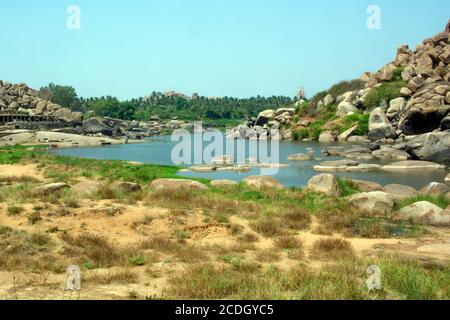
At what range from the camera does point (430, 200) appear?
20.8m

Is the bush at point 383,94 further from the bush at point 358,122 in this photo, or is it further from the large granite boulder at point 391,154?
the large granite boulder at point 391,154

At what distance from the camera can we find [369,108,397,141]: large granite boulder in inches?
2373

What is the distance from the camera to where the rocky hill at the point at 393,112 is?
5283cm

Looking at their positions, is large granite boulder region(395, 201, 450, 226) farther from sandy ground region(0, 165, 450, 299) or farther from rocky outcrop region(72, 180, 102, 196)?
rocky outcrop region(72, 180, 102, 196)

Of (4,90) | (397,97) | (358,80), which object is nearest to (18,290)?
(397,97)

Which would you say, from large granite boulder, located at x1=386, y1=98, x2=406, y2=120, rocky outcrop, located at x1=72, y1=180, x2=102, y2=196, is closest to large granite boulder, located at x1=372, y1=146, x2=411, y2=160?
large granite boulder, located at x1=386, y1=98, x2=406, y2=120

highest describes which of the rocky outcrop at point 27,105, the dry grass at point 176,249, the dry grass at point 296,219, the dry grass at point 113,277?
the rocky outcrop at point 27,105

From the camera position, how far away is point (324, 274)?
9.15 metres

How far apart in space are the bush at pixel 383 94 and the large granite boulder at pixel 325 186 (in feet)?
167

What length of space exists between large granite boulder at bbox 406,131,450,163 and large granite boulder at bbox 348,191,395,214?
84.3 feet

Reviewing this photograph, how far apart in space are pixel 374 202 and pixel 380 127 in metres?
44.7

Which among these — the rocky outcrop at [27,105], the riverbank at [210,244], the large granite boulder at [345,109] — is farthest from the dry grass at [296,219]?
the rocky outcrop at [27,105]
